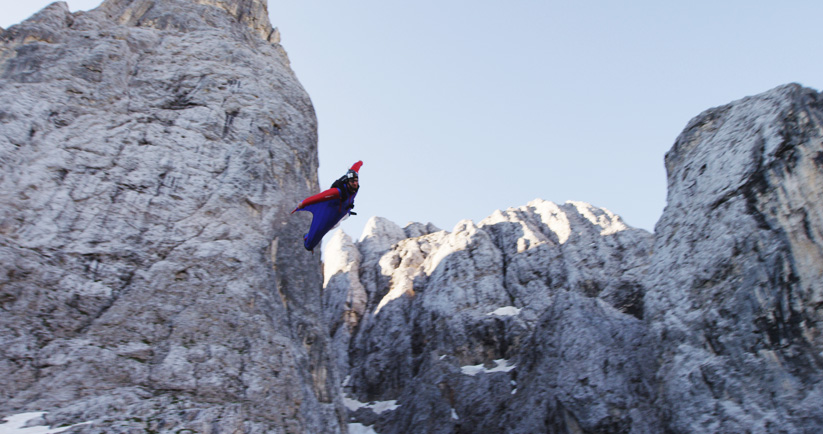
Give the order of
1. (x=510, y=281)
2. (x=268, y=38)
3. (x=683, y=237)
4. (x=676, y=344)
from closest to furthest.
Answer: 1. (x=676, y=344)
2. (x=683, y=237)
3. (x=268, y=38)
4. (x=510, y=281)

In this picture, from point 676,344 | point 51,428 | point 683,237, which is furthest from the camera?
point 683,237

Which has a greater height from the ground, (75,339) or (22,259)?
(22,259)

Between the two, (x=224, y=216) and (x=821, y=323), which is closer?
(x=821, y=323)

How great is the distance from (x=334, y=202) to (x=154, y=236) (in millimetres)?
7421

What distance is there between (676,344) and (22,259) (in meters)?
21.6

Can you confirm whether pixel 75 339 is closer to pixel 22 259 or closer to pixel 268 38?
pixel 22 259

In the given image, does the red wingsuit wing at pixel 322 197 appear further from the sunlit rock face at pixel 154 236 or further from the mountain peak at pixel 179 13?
the mountain peak at pixel 179 13

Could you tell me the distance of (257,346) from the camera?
53.9ft

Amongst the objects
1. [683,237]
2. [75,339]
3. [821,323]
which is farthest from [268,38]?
[821,323]

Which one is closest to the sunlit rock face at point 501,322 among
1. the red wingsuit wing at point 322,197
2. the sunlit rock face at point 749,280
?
the sunlit rock face at point 749,280

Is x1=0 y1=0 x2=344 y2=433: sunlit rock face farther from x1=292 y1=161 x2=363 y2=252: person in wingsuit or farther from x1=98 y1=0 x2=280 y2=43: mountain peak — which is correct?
x1=292 y1=161 x2=363 y2=252: person in wingsuit

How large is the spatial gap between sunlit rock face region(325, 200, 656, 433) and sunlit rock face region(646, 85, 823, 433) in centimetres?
317

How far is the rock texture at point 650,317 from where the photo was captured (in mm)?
15594

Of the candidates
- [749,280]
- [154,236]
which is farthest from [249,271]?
[749,280]
